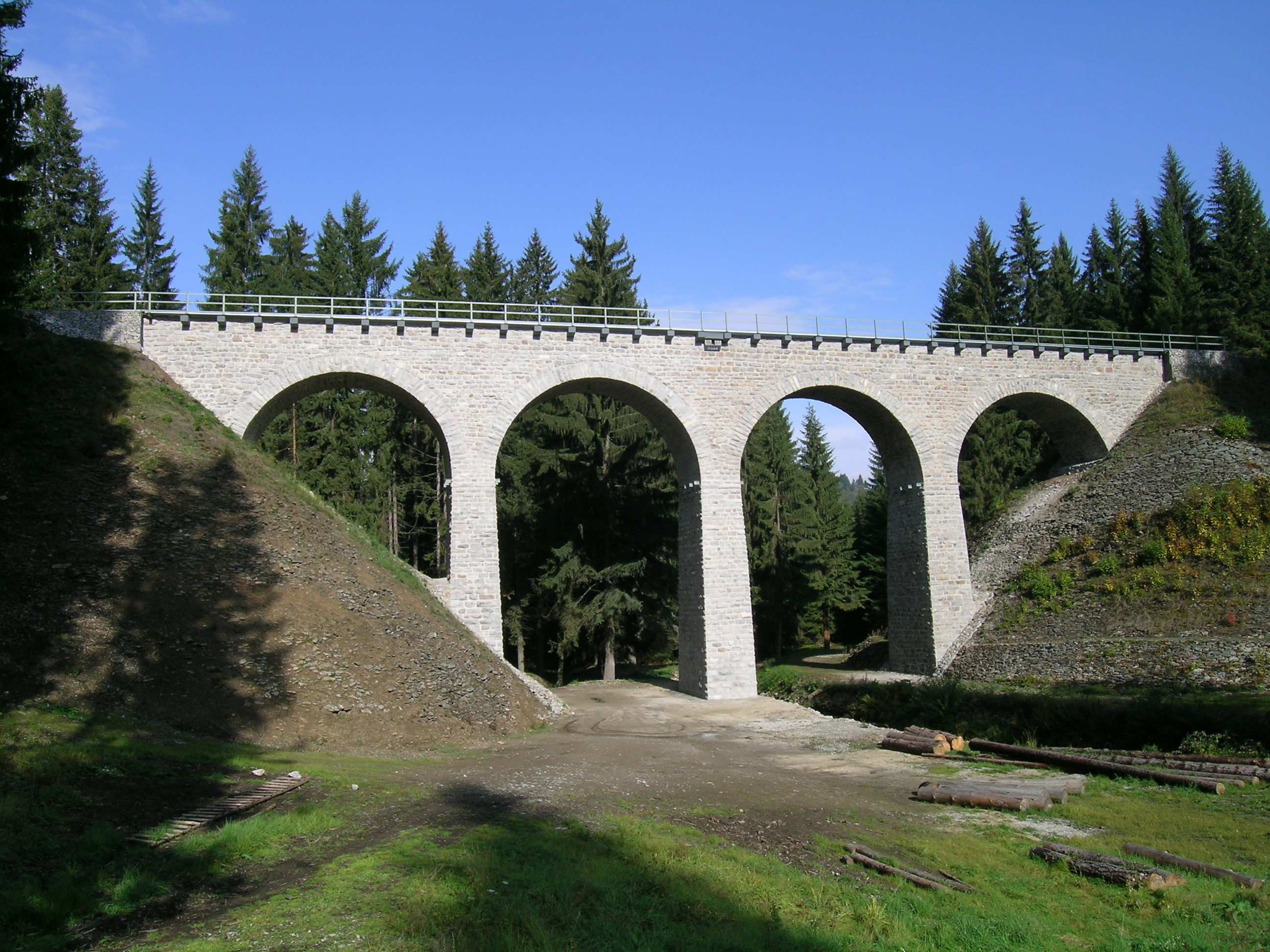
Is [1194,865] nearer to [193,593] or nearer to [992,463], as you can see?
[193,593]

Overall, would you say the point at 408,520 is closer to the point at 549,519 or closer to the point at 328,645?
the point at 549,519

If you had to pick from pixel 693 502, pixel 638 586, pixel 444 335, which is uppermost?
pixel 444 335

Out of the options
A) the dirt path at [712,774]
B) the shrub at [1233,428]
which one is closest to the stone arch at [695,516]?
the dirt path at [712,774]

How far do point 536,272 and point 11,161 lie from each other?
39517mm

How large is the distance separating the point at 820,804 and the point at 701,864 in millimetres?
4037

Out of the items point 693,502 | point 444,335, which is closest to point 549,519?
point 693,502

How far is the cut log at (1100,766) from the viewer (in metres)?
12.2

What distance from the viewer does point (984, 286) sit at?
149 ft

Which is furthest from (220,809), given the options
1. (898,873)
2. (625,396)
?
(625,396)

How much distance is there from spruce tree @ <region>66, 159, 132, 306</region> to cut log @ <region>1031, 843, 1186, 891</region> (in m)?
37.8

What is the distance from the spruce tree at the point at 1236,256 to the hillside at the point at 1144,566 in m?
9.65

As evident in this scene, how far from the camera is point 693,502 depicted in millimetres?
27359

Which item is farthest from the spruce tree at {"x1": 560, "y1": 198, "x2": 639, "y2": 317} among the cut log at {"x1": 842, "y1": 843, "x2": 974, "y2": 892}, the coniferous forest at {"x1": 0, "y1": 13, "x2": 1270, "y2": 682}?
the cut log at {"x1": 842, "y1": 843, "x2": 974, "y2": 892}

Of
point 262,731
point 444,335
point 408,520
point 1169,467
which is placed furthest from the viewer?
point 408,520
